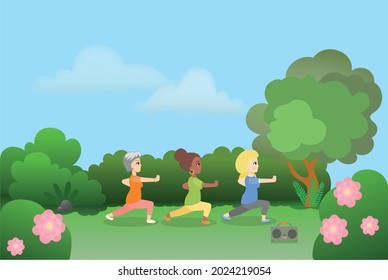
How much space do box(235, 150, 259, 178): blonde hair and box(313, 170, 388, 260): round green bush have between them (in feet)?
8.27

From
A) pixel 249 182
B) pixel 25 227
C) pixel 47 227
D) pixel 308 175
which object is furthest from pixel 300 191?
pixel 25 227

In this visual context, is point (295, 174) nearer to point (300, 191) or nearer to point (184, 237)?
point (300, 191)

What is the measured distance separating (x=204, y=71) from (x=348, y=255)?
15.6ft

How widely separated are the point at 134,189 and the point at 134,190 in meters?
0.02

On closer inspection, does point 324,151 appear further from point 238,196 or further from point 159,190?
point 159,190

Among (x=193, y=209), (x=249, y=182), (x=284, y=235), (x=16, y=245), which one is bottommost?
(x=16, y=245)

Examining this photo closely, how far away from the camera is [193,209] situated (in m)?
15.1

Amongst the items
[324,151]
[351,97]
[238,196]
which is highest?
[351,97]

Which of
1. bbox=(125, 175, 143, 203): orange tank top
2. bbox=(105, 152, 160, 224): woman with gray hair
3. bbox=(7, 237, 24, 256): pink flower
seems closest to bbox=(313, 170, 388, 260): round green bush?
bbox=(105, 152, 160, 224): woman with gray hair

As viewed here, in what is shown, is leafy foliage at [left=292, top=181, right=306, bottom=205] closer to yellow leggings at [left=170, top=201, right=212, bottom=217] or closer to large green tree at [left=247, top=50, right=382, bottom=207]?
large green tree at [left=247, top=50, right=382, bottom=207]

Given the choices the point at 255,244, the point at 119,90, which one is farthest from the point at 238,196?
the point at 119,90

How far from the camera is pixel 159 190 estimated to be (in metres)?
16.8

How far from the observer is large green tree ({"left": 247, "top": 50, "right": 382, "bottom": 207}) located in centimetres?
1730

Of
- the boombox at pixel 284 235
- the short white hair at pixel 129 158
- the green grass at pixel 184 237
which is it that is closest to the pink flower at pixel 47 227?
the green grass at pixel 184 237
